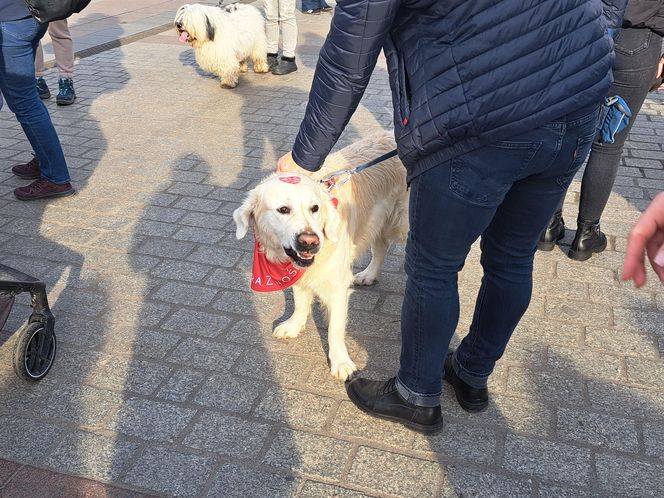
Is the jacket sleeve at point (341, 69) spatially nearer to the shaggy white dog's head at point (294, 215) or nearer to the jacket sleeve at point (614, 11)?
the shaggy white dog's head at point (294, 215)

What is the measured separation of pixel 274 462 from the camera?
9.00 feet

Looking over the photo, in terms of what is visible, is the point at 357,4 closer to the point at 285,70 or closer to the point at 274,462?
the point at 274,462

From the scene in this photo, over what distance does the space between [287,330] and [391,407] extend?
2.93 feet

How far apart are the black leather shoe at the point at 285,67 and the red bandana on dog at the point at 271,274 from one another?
20.6 ft

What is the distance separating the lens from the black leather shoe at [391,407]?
2848 millimetres

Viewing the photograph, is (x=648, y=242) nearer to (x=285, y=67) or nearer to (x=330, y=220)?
(x=330, y=220)

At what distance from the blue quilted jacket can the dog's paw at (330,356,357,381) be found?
1.35 m

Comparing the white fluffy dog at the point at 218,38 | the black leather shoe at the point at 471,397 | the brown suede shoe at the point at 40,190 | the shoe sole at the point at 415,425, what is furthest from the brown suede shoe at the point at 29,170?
the black leather shoe at the point at 471,397

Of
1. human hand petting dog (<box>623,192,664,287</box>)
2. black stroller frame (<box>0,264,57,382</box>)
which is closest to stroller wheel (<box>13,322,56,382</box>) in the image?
black stroller frame (<box>0,264,57,382</box>)

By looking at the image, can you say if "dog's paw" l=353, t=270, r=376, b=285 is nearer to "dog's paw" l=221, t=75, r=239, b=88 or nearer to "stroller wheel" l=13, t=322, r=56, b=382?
"stroller wheel" l=13, t=322, r=56, b=382

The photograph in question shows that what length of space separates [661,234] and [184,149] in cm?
534

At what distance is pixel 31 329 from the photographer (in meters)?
3.08

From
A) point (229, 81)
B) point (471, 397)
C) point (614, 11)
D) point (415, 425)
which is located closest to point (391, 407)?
point (415, 425)

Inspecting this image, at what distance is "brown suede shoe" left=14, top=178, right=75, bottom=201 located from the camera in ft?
16.9
